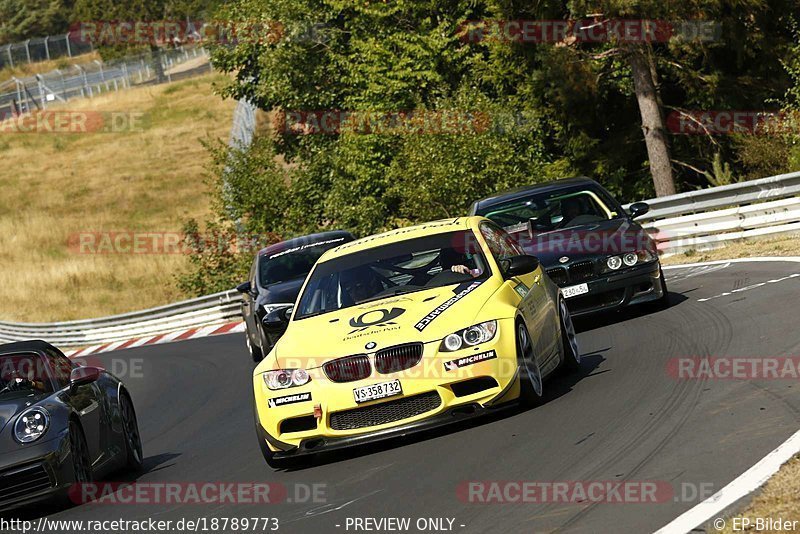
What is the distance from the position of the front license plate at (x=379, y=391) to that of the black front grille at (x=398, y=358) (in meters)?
0.10

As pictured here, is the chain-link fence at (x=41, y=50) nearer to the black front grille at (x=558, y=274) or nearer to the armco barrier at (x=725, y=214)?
the armco barrier at (x=725, y=214)

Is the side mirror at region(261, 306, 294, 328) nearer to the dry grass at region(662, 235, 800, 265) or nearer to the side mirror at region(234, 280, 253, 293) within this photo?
the side mirror at region(234, 280, 253, 293)

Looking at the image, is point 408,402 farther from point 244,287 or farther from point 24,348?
point 244,287

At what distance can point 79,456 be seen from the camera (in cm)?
951

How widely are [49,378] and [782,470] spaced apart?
5669 millimetres

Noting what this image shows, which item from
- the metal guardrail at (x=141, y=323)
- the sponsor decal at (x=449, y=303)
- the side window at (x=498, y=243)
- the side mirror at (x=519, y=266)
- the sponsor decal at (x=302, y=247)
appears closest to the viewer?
the sponsor decal at (x=449, y=303)

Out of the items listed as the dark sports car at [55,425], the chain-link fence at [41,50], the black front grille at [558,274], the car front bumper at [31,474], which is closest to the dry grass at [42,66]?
the chain-link fence at [41,50]

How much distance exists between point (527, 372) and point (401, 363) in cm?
101

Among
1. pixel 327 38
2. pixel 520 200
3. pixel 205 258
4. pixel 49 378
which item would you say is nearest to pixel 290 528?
pixel 49 378

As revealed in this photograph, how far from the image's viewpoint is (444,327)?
9219 millimetres

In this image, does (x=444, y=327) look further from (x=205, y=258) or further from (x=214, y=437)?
(x=205, y=258)

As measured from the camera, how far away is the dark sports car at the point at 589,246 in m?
14.2

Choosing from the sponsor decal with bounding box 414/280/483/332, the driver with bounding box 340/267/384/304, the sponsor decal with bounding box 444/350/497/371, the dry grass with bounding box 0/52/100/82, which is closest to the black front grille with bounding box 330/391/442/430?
the sponsor decal with bounding box 444/350/497/371

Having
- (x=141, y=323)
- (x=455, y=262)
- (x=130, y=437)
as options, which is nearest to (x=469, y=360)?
(x=455, y=262)
